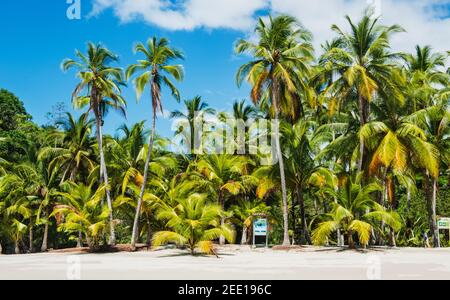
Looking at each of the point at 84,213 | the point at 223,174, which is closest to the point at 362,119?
the point at 223,174

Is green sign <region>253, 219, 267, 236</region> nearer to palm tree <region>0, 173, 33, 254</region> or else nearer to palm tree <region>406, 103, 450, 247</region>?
palm tree <region>406, 103, 450, 247</region>

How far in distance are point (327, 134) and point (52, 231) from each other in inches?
842

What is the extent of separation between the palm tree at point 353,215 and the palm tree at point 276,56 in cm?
429

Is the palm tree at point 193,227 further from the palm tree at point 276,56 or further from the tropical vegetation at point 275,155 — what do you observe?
the palm tree at point 276,56

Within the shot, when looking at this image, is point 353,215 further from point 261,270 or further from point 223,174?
point 223,174

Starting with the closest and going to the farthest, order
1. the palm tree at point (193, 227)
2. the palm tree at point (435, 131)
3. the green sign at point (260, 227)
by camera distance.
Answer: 1. the palm tree at point (193, 227)
2. the green sign at point (260, 227)
3. the palm tree at point (435, 131)

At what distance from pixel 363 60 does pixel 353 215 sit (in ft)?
25.9

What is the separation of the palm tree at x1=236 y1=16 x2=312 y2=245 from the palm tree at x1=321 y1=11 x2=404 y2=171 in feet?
5.13

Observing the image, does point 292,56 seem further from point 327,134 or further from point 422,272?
point 422,272

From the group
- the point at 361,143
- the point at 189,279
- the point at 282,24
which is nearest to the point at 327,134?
the point at 361,143

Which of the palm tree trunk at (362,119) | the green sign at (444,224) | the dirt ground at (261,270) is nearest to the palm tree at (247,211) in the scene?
the palm tree trunk at (362,119)

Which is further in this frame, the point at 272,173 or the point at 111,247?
the point at 272,173

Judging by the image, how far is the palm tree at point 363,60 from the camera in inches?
877
